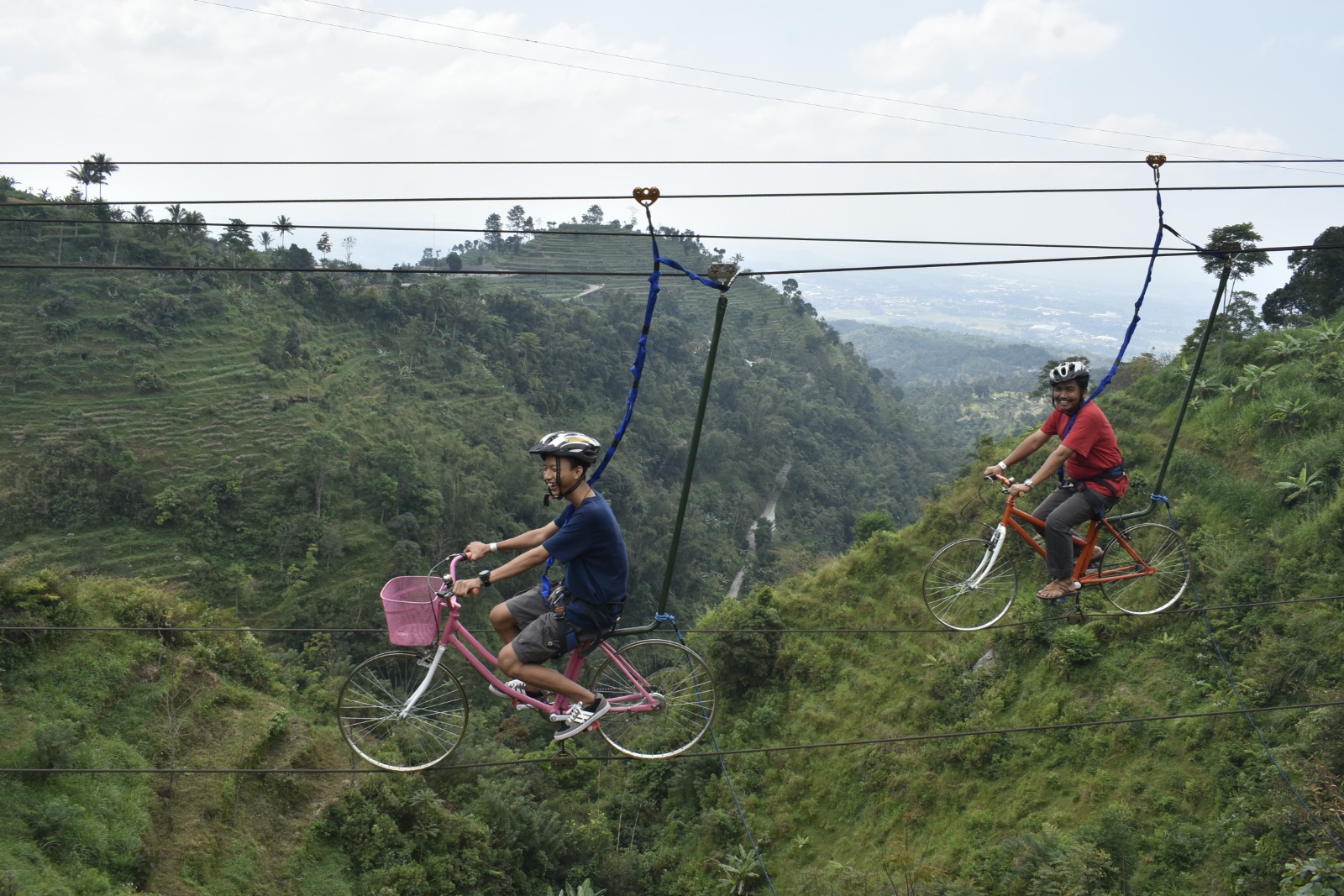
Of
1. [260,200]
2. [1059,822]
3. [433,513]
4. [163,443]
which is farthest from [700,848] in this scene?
[163,443]

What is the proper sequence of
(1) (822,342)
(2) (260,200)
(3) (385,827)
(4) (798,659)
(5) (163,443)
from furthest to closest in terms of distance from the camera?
1. (1) (822,342)
2. (5) (163,443)
3. (4) (798,659)
4. (3) (385,827)
5. (2) (260,200)

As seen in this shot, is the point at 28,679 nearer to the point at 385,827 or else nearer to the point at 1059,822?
the point at 385,827

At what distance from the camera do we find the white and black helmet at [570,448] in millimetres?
5062

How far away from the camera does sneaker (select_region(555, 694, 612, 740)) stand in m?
5.48

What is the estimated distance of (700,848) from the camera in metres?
18.5

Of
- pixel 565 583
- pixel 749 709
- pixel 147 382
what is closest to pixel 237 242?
pixel 147 382

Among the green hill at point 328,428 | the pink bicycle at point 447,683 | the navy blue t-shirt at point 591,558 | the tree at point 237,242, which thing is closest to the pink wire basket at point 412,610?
the pink bicycle at point 447,683

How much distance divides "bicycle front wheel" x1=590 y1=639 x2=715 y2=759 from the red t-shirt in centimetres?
356

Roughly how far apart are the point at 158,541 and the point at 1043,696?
3639cm

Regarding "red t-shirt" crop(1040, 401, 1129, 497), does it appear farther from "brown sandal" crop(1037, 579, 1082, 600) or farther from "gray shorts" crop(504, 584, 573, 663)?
"gray shorts" crop(504, 584, 573, 663)

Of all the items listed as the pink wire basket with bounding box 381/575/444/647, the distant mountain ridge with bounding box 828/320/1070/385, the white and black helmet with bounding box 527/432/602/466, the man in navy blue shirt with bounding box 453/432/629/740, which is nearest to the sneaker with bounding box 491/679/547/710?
the man in navy blue shirt with bounding box 453/432/629/740

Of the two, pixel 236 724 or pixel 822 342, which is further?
pixel 822 342

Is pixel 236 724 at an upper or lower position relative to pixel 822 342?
lower

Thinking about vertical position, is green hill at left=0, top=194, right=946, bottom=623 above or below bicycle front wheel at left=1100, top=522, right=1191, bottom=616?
below
